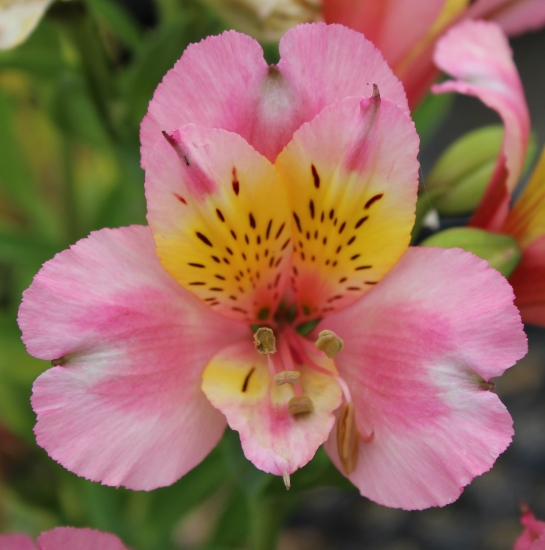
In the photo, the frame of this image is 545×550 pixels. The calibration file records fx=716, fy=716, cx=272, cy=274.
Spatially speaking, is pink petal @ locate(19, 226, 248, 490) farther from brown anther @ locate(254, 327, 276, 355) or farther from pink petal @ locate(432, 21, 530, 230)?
pink petal @ locate(432, 21, 530, 230)

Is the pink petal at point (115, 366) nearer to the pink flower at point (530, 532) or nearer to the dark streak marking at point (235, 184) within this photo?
the dark streak marking at point (235, 184)

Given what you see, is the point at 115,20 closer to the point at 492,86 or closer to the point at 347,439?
the point at 492,86

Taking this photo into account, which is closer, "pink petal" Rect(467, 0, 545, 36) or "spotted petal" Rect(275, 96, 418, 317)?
"spotted petal" Rect(275, 96, 418, 317)

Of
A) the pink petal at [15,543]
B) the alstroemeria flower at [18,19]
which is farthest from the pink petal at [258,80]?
the pink petal at [15,543]

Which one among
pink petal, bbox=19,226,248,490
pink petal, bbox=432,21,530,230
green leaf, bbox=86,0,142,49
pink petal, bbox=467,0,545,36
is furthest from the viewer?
green leaf, bbox=86,0,142,49

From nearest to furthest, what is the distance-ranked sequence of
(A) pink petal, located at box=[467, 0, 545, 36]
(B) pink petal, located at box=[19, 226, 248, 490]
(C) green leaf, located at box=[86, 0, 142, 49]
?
(B) pink petal, located at box=[19, 226, 248, 490], (A) pink petal, located at box=[467, 0, 545, 36], (C) green leaf, located at box=[86, 0, 142, 49]

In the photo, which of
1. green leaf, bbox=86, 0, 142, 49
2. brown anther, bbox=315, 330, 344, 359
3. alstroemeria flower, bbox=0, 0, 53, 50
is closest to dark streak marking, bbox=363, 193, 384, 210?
brown anther, bbox=315, 330, 344, 359

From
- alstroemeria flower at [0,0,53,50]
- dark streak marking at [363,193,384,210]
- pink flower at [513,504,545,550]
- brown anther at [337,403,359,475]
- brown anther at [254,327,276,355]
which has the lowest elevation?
pink flower at [513,504,545,550]

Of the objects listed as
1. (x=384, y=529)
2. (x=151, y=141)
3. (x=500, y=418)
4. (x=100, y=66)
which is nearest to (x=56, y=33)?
(x=100, y=66)
